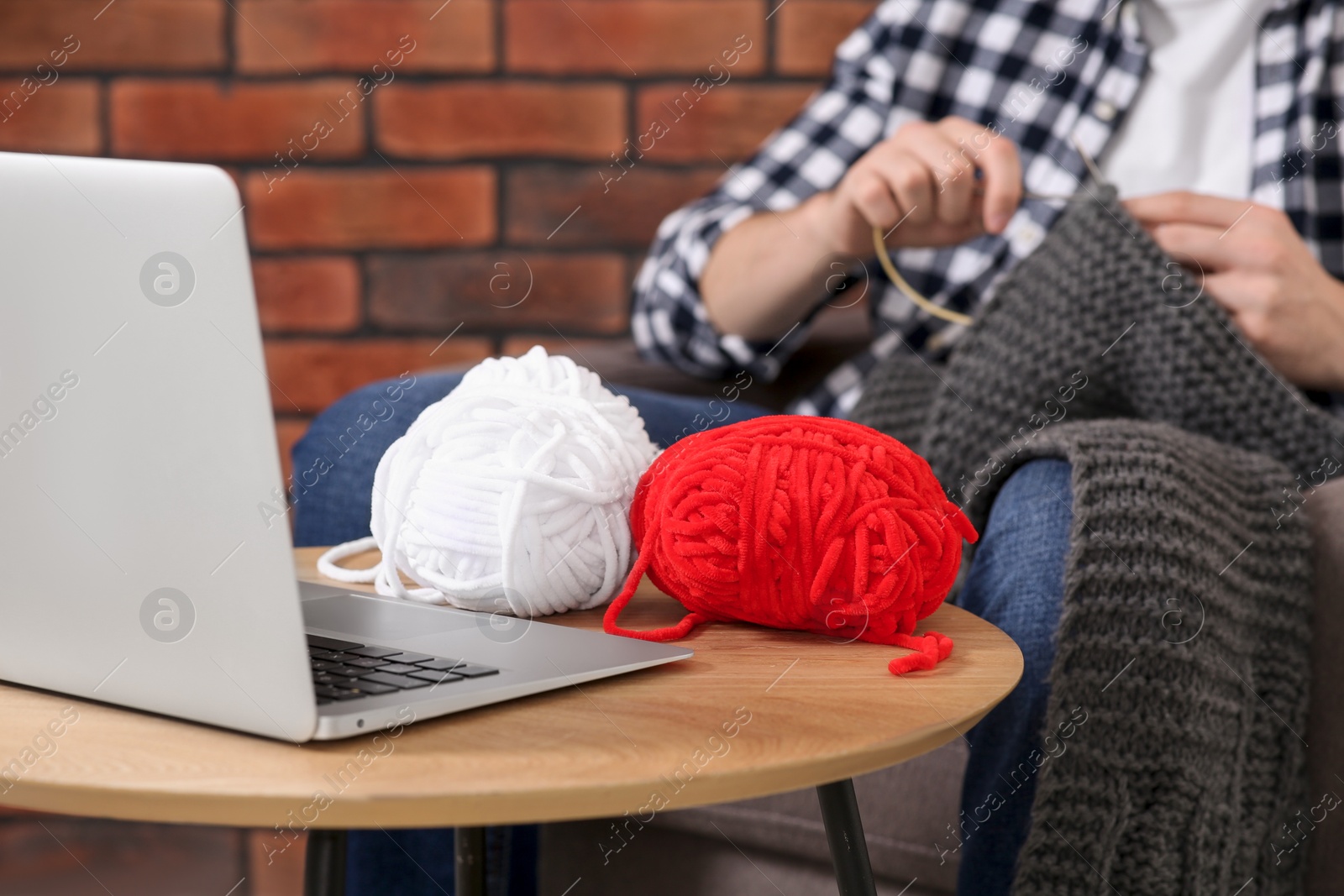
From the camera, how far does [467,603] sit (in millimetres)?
490

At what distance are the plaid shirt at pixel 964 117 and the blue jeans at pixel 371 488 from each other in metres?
0.22

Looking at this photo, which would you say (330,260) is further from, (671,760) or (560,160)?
A: (671,760)

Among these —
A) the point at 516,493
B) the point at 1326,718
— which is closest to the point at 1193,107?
the point at 1326,718

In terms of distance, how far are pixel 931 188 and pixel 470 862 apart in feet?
1.69

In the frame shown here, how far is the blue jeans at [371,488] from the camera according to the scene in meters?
0.70

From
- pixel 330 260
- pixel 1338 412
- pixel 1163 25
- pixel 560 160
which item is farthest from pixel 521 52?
pixel 1338 412

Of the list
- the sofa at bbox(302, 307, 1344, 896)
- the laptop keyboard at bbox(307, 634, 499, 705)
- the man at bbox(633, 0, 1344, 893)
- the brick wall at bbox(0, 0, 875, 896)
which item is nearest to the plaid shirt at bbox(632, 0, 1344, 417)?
the man at bbox(633, 0, 1344, 893)

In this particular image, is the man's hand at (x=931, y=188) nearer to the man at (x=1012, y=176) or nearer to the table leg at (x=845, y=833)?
the man at (x=1012, y=176)

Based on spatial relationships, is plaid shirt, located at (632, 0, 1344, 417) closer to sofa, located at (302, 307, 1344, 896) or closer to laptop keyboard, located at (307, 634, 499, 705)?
sofa, located at (302, 307, 1344, 896)

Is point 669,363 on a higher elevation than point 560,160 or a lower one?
lower

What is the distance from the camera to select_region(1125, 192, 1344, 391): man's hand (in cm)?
73

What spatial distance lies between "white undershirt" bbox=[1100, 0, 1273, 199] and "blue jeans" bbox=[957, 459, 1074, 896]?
0.48 meters

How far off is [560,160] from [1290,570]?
911mm

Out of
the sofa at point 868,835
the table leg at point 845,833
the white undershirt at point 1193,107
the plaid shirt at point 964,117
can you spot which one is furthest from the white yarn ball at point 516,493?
the white undershirt at point 1193,107
